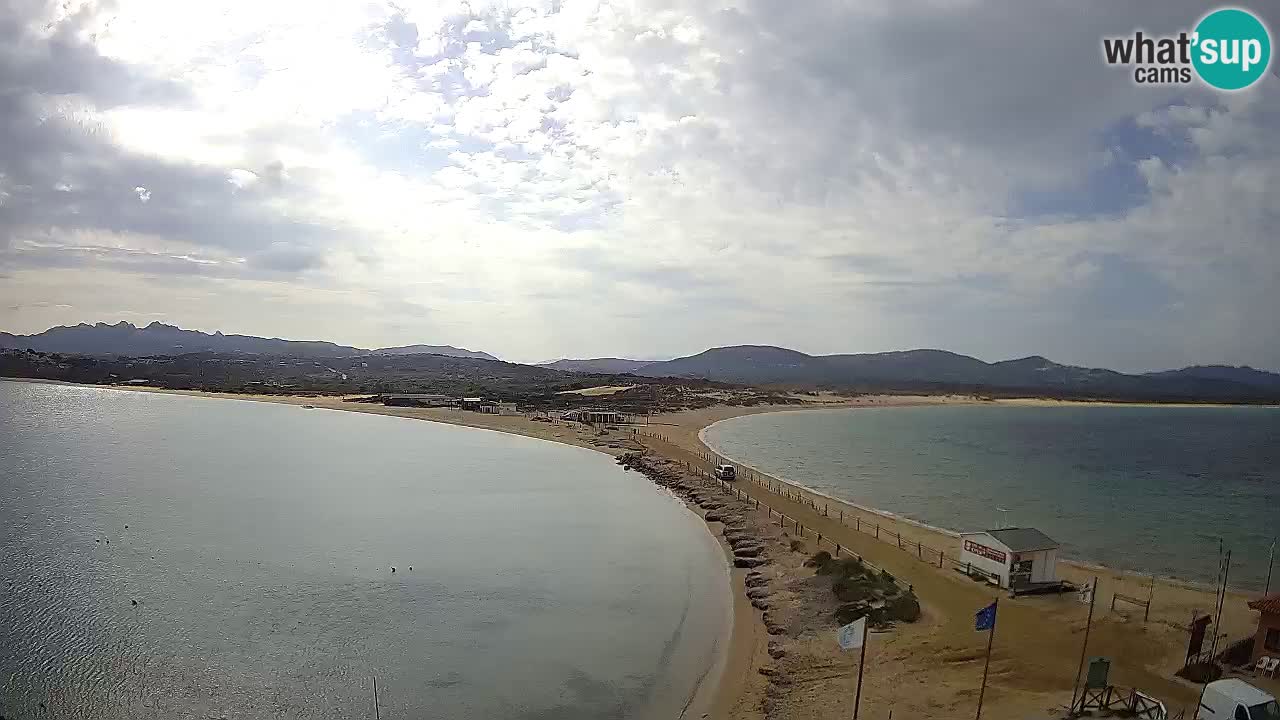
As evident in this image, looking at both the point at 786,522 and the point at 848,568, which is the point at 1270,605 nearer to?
the point at 848,568

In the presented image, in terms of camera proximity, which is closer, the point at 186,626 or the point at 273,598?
the point at 186,626

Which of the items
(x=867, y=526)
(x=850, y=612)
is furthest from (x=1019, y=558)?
(x=867, y=526)

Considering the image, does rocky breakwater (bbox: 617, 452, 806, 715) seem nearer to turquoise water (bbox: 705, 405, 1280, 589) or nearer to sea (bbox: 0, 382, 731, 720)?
sea (bbox: 0, 382, 731, 720)

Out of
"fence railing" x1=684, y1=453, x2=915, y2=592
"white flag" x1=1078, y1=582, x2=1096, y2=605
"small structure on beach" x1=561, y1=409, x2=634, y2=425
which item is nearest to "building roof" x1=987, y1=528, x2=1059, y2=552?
"white flag" x1=1078, y1=582, x2=1096, y2=605

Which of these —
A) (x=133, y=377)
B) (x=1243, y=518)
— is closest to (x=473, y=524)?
(x=1243, y=518)

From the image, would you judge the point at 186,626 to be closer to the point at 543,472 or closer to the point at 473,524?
the point at 473,524
